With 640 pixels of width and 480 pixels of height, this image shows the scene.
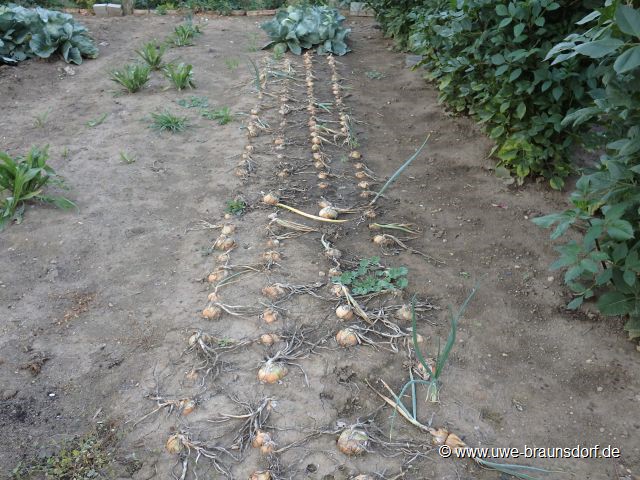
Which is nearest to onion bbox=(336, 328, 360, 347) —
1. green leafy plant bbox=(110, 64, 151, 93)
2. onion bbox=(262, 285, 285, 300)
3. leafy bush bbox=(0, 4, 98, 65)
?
onion bbox=(262, 285, 285, 300)

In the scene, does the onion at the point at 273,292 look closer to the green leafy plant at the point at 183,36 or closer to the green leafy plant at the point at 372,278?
the green leafy plant at the point at 372,278

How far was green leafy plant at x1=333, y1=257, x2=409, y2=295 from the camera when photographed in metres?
2.68

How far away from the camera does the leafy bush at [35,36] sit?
5.95m

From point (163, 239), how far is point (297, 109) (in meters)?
2.26

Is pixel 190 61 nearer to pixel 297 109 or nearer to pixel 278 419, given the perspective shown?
pixel 297 109

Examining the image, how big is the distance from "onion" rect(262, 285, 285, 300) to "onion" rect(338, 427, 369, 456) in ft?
2.93

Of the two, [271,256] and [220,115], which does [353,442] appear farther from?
[220,115]

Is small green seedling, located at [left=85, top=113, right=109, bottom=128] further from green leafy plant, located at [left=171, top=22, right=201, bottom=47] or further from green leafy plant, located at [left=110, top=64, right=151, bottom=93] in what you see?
green leafy plant, located at [left=171, top=22, right=201, bottom=47]

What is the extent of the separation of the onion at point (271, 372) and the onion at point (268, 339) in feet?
0.49

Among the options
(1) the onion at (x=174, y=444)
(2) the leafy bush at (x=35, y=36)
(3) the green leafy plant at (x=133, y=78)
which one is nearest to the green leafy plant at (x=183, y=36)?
(2) the leafy bush at (x=35, y=36)

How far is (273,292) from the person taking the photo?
105 inches

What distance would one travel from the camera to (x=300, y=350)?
2.36 m

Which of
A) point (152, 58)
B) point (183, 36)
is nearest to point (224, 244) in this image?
point (152, 58)

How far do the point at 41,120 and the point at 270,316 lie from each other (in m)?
3.48
